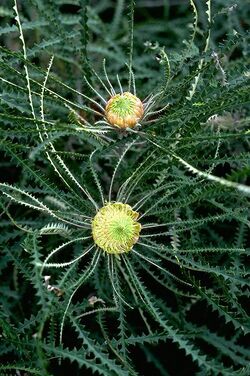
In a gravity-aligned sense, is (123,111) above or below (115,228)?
above

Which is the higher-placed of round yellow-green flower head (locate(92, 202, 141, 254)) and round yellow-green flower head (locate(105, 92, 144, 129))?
round yellow-green flower head (locate(105, 92, 144, 129))

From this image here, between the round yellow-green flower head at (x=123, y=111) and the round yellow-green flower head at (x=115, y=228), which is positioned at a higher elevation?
the round yellow-green flower head at (x=123, y=111)

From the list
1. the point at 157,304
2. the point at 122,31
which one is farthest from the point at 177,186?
the point at 122,31

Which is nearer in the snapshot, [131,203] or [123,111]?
[123,111]
